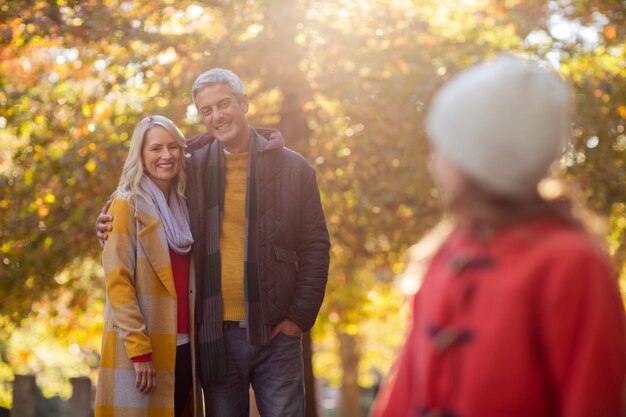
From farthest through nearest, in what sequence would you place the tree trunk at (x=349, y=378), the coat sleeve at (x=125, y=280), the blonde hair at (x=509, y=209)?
the tree trunk at (x=349, y=378) < the coat sleeve at (x=125, y=280) < the blonde hair at (x=509, y=209)

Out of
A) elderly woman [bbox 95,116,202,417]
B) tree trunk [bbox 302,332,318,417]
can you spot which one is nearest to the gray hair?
elderly woman [bbox 95,116,202,417]

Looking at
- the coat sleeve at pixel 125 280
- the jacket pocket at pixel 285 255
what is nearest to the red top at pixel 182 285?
the coat sleeve at pixel 125 280

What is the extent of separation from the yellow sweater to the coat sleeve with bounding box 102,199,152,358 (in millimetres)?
401

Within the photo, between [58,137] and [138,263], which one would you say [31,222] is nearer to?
[58,137]

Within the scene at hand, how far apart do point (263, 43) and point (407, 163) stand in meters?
1.91

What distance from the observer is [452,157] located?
235 cm

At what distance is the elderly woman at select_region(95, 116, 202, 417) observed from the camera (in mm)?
4602

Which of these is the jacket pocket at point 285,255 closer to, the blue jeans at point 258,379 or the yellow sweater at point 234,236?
the yellow sweater at point 234,236

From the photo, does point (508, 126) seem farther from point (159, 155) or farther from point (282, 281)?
point (159, 155)

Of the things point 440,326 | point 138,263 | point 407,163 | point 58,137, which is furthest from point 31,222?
point 440,326

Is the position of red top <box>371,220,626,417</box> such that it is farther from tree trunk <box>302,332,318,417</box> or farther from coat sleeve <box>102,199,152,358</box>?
tree trunk <box>302,332,318,417</box>

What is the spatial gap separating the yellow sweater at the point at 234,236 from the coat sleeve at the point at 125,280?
401mm

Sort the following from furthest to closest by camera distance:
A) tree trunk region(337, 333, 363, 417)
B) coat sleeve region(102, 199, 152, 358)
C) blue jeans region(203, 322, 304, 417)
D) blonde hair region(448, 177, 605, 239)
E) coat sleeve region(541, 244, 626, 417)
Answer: tree trunk region(337, 333, 363, 417) → blue jeans region(203, 322, 304, 417) → coat sleeve region(102, 199, 152, 358) → blonde hair region(448, 177, 605, 239) → coat sleeve region(541, 244, 626, 417)

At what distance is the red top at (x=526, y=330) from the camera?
218 cm
